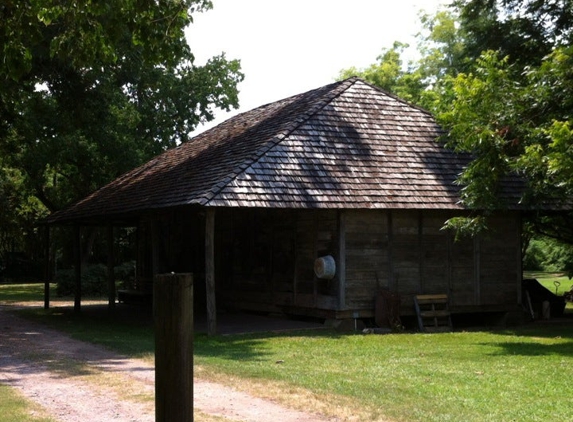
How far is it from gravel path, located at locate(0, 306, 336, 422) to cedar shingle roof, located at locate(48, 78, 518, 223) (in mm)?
4267

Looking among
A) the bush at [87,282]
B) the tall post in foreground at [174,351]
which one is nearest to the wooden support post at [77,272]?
the bush at [87,282]

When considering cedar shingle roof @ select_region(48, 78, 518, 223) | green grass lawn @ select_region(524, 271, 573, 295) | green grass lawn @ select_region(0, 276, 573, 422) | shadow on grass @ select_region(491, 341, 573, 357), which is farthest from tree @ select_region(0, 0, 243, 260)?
green grass lawn @ select_region(524, 271, 573, 295)

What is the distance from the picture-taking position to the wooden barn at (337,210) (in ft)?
60.3

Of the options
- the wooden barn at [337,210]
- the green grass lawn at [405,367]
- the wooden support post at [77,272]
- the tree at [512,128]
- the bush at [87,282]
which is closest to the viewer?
the green grass lawn at [405,367]

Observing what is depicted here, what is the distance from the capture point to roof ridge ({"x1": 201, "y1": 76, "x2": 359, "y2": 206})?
17453mm

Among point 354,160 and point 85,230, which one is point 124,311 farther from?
point 85,230

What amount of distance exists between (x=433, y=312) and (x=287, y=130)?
560cm

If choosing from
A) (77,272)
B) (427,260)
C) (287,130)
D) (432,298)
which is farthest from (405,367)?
(77,272)

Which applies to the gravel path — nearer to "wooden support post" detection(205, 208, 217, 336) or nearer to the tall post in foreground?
"wooden support post" detection(205, 208, 217, 336)

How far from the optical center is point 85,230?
1645 inches

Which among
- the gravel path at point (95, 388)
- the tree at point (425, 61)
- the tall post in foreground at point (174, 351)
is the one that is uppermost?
the tree at point (425, 61)

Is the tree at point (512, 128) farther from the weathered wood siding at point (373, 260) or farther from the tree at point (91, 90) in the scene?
the tree at point (91, 90)

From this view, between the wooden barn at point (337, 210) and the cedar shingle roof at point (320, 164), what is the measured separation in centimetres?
4

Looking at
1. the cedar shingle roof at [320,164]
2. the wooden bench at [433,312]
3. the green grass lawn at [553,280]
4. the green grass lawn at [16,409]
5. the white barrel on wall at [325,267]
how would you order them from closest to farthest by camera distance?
1. the green grass lawn at [16,409]
2. the cedar shingle roof at [320,164]
3. the white barrel on wall at [325,267]
4. the wooden bench at [433,312]
5. the green grass lawn at [553,280]
